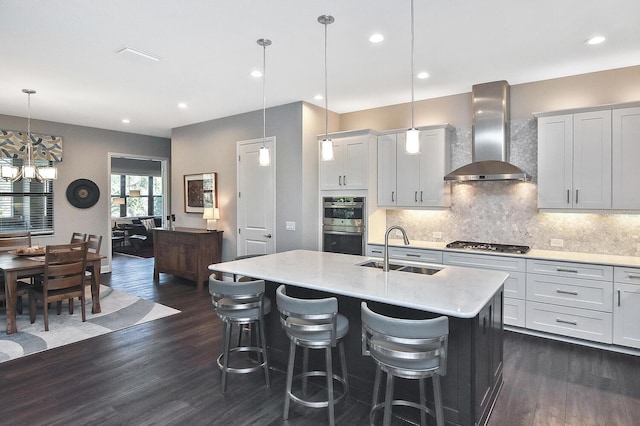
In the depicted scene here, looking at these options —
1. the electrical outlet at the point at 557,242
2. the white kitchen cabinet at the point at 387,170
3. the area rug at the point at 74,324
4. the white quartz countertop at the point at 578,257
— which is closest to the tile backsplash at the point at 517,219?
the electrical outlet at the point at 557,242

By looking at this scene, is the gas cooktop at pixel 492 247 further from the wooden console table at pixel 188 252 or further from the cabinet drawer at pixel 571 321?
the wooden console table at pixel 188 252

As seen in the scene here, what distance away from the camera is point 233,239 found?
20.3ft

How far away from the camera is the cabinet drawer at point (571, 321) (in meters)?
3.56

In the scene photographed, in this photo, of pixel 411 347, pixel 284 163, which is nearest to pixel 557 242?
pixel 411 347

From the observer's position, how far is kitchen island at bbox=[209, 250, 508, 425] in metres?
2.18

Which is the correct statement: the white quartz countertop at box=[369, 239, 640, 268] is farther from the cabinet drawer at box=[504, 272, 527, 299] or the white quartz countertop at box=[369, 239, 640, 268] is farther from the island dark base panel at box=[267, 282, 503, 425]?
the island dark base panel at box=[267, 282, 503, 425]

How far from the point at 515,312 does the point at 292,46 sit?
3559mm

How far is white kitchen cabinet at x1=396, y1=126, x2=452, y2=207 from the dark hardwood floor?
6.05 ft

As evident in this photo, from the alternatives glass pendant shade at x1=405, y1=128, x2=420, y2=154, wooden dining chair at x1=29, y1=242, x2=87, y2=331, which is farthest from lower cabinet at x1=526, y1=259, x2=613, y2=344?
wooden dining chair at x1=29, y1=242, x2=87, y2=331

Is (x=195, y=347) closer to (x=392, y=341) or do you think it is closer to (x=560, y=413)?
(x=392, y=341)

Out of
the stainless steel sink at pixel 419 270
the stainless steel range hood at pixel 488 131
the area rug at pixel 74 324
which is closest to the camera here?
the stainless steel sink at pixel 419 270

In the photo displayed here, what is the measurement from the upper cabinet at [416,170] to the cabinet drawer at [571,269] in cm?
127

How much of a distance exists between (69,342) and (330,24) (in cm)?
392

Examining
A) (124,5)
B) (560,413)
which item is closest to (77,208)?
(124,5)
